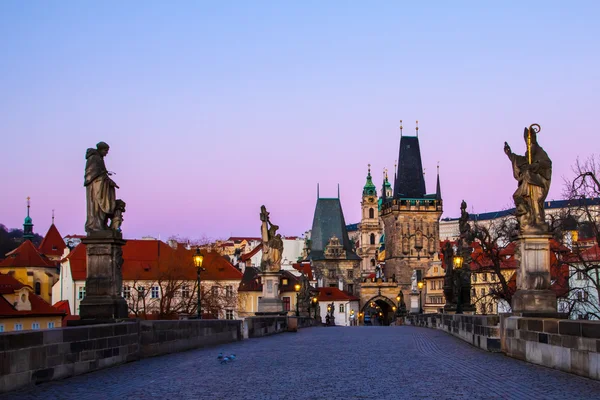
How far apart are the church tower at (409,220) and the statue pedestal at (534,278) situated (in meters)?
119

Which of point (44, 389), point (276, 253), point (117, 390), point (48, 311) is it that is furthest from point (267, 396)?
point (48, 311)

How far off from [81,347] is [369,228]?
181426 mm

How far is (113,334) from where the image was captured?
14.3 metres

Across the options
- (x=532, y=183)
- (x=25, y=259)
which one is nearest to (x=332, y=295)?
(x=25, y=259)

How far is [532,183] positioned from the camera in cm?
1633

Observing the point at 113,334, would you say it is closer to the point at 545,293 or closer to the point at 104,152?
the point at 104,152

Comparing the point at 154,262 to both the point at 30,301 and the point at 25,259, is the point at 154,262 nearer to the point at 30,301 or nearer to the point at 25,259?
the point at 25,259

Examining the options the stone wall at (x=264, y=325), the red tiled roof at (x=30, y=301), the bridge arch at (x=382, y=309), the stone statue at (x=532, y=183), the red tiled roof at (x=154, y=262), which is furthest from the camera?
the bridge arch at (x=382, y=309)

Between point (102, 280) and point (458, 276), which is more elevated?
point (102, 280)

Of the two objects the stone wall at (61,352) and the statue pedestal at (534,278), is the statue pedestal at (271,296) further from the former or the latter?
the statue pedestal at (534,278)

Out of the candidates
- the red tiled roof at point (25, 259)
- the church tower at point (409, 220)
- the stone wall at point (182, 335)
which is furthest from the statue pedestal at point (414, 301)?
the church tower at point (409, 220)

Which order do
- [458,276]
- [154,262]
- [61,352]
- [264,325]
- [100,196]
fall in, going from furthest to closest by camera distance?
[154,262] < [458,276] < [264,325] < [100,196] < [61,352]

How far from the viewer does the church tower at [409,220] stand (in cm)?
13800

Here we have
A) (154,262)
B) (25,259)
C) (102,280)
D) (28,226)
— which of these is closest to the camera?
(102,280)
